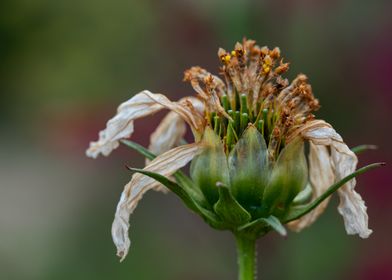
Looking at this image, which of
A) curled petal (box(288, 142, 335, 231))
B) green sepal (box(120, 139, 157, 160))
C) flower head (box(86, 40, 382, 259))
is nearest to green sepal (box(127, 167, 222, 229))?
flower head (box(86, 40, 382, 259))

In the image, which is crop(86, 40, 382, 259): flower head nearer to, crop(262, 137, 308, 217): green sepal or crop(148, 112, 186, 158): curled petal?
crop(262, 137, 308, 217): green sepal

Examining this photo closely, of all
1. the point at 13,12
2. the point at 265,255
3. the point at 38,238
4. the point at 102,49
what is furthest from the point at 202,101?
the point at 13,12

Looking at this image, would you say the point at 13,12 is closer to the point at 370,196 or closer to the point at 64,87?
the point at 64,87

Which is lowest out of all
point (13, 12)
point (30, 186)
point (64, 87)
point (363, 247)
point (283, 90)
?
point (363, 247)

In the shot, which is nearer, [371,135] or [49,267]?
[371,135]

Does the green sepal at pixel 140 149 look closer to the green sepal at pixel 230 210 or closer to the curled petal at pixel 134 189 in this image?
the curled petal at pixel 134 189

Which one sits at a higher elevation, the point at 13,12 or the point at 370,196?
the point at 13,12
